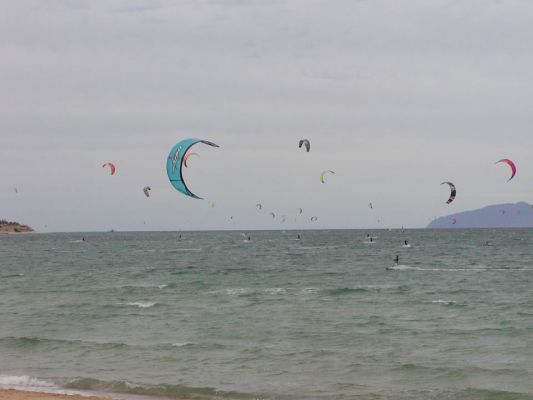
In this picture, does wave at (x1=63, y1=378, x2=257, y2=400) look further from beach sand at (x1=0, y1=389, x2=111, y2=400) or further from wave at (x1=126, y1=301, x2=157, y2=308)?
wave at (x1=126, y1=301, x2=157, y2=308)

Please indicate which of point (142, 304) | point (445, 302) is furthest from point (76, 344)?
point (445, 302)

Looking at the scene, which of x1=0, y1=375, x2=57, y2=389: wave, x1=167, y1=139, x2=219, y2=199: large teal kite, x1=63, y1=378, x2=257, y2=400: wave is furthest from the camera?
x1=167, y1=139, x2=219, y2=199: large teal kite

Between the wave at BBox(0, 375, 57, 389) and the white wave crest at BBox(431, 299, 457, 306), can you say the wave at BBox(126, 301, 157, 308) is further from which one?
the wave at BBox(0, 375, 57, 389)

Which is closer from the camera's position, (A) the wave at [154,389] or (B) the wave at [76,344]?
(A) the wave at [154,389]

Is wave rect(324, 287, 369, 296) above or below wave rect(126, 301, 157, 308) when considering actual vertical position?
above

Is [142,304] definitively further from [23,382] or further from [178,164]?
[23,382]

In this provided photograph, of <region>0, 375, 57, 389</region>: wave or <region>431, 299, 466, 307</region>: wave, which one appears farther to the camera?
<region>431, 299, 466, 307</region>: wave

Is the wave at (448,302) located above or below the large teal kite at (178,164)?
below

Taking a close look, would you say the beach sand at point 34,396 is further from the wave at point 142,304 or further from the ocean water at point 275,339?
the wave at point 142,304

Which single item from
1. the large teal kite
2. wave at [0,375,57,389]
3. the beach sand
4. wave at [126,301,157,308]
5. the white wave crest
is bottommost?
wave at [0,375,57,389]

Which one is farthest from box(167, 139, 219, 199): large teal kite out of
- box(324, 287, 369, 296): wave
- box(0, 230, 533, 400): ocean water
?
box(324, 287, 369, 296): wave

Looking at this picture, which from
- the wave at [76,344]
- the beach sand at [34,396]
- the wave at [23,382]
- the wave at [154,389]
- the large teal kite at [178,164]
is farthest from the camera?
the large teal kite at [178,164]

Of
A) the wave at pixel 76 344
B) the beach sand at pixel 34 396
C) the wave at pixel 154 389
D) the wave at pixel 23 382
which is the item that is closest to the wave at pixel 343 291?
the wave at pixel 76 344

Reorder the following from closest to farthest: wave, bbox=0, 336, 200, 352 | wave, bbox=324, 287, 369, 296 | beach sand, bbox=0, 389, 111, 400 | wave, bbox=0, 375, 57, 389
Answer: beach sand, bbox=0, 389, 111, 400
wave, bbox=0, 375, 57, 389
wave, bbox=0, 336, 200, 352
wave, bbox=324, 287, 369, 296
